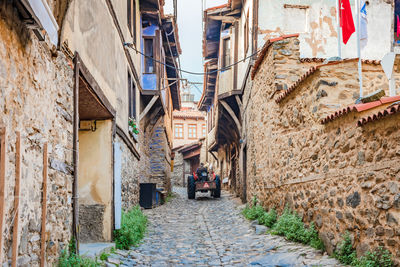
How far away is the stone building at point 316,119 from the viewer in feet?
12.9

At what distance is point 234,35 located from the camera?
538 inches

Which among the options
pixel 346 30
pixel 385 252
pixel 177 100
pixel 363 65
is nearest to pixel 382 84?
pixel 363 65

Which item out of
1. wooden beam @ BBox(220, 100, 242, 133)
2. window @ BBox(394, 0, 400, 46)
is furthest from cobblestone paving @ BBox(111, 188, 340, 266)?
window @ BBox(394, 0, 400, 46)

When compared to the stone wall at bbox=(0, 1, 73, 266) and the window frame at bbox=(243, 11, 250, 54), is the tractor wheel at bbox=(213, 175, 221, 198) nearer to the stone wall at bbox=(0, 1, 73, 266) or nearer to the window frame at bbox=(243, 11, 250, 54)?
the window frame at bbox=(243, 11, 250, 54)

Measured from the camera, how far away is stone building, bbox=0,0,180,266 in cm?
271

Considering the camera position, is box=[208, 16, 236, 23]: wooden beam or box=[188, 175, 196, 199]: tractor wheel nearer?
box=[208, 16, 236, 23]: wooden beam

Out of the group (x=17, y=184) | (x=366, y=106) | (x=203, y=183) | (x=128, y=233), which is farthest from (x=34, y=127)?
(x=203, y=183)

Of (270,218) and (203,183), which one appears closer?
(270,218)

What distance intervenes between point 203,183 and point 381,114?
1196 centimetres

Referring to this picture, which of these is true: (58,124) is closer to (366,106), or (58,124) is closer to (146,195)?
(366,106)

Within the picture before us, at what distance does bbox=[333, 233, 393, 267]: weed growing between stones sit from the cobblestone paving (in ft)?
0.39

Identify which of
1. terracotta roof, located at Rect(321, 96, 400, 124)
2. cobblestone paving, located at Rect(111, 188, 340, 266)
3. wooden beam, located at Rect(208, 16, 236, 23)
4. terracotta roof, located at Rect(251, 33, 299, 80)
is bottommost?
cobblestone paving, located at Rect(111, 188, 340, 266)

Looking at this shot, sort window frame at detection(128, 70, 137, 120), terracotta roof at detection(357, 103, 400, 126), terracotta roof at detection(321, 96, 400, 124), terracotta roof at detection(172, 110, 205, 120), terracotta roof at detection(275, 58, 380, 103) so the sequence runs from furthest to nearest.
Answer: terracotta roof at detection(172, 110, 205, 120) → window frame at detection(128, 70, 137, 120) → terracotta roof at detection(275, 58, 380, 103) → terracotta roof at detection(321, 96, 400, 124) → terracotta roof at detection(357, 103, 400, 126)

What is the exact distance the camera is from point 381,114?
372 cm
